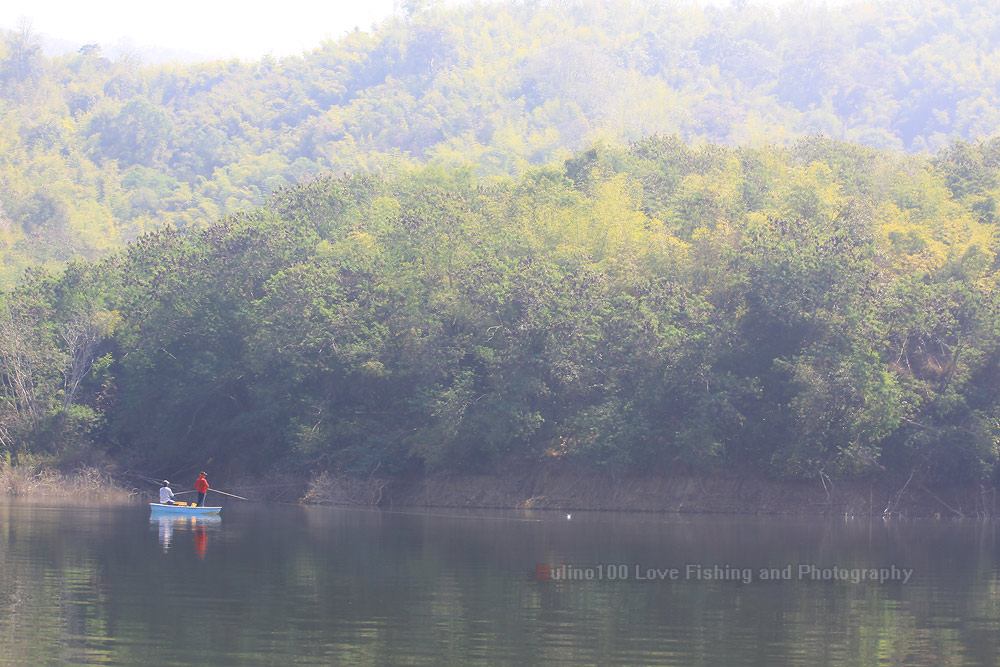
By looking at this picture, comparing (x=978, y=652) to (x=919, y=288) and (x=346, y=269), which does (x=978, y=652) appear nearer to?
(x=919, y=288)

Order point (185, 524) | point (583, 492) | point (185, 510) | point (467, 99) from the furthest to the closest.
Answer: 1. point (467, 99)
2. point (583, 492)
3. point (185, 510)
4. point (185, 524)

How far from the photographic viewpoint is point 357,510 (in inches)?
1597

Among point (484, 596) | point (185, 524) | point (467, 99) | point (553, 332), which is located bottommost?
point (185, 524)

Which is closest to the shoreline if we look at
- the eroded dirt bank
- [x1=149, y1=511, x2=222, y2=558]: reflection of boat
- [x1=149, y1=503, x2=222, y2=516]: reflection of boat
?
the eroded dirt bank

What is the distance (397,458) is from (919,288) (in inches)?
767

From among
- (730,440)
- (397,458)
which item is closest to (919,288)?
(730,440)

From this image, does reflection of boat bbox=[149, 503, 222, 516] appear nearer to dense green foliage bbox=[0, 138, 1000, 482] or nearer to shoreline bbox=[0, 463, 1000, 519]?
shoreline bbox=[0, 463, 1000, 519]

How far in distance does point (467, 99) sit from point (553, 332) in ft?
324

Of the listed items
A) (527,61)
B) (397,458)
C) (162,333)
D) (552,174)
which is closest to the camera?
(397,458)

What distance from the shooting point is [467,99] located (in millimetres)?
137000

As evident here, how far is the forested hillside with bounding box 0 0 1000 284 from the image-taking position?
108 m

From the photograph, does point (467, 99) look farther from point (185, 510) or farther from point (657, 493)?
point (185, 510)

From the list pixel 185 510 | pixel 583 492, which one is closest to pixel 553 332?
pixel 583 492

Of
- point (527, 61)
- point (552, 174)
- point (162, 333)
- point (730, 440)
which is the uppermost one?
point (527, 61)
